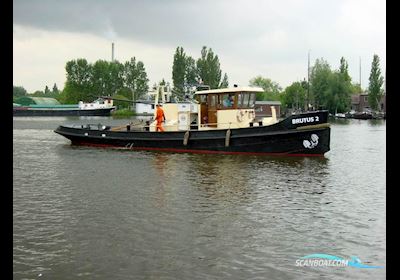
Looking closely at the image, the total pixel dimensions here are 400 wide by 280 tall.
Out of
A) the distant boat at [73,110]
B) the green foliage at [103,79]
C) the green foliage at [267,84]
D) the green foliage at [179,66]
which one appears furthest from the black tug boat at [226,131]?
the green foliage at [267,84]

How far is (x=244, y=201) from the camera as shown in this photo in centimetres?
1172

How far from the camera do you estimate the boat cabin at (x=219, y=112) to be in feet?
75.0

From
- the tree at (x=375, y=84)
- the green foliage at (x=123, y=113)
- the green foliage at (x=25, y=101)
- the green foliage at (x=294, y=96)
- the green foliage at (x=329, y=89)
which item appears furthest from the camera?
the green foliage at (x=25, y=101)

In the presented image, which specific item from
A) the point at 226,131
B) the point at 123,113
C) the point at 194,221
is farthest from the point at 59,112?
the point at 194,221

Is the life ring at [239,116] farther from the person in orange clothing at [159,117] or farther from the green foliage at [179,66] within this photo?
the green foliage at [179,66]

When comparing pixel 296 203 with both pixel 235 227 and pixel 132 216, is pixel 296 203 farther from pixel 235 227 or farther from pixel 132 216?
pixel 132 216

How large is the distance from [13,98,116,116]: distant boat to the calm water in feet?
223

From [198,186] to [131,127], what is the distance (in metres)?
13.0

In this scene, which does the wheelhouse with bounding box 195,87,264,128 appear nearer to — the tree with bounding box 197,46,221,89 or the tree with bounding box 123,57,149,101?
the tree with bounding box 197,46,221,89

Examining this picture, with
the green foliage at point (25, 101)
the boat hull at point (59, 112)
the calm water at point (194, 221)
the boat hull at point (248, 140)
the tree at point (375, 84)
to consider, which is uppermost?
the tree at point (375, 84)

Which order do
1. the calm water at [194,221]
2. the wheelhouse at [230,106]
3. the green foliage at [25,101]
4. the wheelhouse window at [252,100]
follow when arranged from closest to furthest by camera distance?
the calm water at [194,221], the wheelhouse at [230,106], the wheelhouse window at [252,100], the green foliage at [25,101]

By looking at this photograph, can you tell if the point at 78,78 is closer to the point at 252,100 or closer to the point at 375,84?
the point at 375,84

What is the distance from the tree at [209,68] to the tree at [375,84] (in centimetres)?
2940
